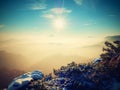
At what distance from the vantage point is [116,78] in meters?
19.2

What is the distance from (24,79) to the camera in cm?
2064

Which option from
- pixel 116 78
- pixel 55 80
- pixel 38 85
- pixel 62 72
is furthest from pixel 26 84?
pixel 116 78

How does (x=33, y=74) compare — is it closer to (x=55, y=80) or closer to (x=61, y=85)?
(x=55, y=80)

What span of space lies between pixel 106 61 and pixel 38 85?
33.3ft

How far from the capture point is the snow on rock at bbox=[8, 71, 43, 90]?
19562 millimetres

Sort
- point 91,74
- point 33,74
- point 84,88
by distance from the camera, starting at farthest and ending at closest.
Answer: point 33,74 → point 91,74 → point 84,88

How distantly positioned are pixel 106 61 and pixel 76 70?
509 cm

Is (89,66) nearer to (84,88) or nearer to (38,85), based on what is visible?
(84,88)

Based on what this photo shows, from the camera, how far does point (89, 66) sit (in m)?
22.8

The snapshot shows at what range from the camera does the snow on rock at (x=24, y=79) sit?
1956 centimetres

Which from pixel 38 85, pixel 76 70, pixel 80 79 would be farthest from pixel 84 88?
pixel 38 85

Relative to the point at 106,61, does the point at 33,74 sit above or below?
below

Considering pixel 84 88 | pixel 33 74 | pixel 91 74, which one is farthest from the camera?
pixel 33 74

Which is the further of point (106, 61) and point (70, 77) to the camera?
point (106, 61)
